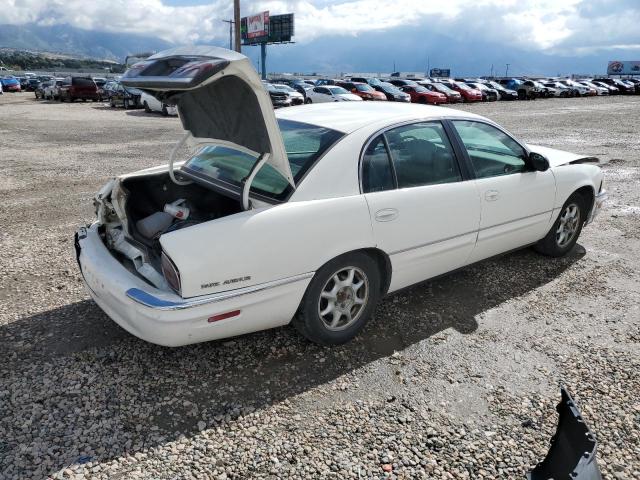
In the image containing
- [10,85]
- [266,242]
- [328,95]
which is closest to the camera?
[266,242]

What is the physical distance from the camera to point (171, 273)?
2.74 meters

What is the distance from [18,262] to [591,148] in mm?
12208

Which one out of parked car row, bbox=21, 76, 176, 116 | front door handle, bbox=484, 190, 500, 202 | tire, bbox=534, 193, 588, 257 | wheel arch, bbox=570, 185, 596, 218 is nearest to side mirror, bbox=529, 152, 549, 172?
front door handle, bbox=484, 190, 500, 202

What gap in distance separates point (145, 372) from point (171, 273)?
2.57ft

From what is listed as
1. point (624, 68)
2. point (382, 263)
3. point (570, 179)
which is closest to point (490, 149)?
point (570, 179)

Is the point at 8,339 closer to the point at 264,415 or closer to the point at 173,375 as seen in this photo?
the point at 173,375

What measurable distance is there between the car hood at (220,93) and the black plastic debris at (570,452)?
6.09 feet

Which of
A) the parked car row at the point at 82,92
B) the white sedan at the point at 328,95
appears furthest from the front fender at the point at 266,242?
the parked car row at the point at 82,92

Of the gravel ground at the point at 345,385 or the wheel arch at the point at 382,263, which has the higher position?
the wheel arch at the point at 382,263

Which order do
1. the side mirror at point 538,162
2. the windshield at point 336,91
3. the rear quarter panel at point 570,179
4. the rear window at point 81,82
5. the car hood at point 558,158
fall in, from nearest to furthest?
the side mirror at point 538,162 → the rear quarter panel at point 570,179 → the car hood at point 558,158 → the windshield at point 336,91 → the rear window at point 81,82

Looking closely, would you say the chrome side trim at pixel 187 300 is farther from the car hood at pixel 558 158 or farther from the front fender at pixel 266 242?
the car hood at pixel 558 158

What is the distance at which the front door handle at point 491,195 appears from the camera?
12.7 feet

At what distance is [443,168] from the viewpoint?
12.3 feet

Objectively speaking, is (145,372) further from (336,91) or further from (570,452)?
(336,91)
